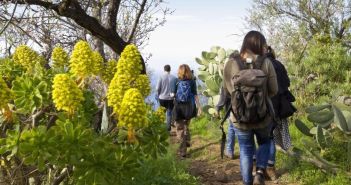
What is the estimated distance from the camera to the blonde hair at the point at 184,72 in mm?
7812

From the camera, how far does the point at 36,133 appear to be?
2670 mm

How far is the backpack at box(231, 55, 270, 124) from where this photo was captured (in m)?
4.29

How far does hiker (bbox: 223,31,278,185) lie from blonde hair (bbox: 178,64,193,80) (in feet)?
10.2

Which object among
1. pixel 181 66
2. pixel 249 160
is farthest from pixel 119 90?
pixel 181 66

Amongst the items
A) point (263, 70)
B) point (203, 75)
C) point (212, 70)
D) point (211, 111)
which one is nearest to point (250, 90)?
point (263, 70)

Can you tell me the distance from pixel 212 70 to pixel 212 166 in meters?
3.34

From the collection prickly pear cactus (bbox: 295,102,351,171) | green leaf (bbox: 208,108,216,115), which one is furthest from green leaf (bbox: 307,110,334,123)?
green leaf (bbox: 208,108,216,115)

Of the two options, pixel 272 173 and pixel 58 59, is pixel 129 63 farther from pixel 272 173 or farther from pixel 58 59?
pixel 272 173

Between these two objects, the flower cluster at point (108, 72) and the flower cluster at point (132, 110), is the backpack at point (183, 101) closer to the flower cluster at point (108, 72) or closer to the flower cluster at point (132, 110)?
the flower cluster at point (108, 72)

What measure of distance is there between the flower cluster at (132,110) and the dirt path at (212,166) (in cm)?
341

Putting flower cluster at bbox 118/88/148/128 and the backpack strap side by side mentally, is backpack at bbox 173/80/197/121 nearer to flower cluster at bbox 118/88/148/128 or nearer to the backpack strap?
the backpack strap

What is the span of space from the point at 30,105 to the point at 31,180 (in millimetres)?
1284

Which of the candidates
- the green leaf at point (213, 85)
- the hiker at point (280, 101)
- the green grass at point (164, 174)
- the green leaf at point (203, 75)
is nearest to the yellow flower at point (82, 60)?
the green grass at point (164, 174)

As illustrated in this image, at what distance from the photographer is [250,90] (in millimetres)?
4305
